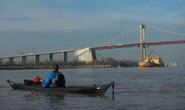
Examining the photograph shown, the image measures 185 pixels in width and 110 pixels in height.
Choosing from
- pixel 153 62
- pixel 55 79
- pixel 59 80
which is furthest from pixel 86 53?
pixel 55 79

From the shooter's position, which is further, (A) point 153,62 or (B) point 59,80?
(A) point 153,62

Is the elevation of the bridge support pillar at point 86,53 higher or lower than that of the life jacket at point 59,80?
higher

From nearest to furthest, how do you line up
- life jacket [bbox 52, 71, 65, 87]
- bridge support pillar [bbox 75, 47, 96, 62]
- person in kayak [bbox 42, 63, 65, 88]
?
person in kayak [bbox 42, 63, 65, 88] < life jacket [bbox 52, 71, 65, 87] < bridge support pillar [bbox 75, 47, 96, 62]

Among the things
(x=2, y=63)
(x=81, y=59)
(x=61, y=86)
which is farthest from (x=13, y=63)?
(x=61, y=86)

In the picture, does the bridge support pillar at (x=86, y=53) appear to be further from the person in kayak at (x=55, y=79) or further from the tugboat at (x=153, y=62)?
the person in kayak at (x=55, y=79)

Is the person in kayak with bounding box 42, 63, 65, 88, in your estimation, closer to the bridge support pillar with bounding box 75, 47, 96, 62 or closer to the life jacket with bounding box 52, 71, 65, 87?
the life jacket with bounding box 52, 71, 65, 87

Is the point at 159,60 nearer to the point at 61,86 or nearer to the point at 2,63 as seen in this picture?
the point at 2,63

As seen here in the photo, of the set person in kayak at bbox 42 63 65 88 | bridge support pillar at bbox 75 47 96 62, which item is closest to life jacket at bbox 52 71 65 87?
person in kayak at bbox 42 63 65 88

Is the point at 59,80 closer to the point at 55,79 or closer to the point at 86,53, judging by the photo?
the point at 55,79

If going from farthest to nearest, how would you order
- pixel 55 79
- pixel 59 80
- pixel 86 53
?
pixel 86 53 → pixel 59 80 → pixel 55 79

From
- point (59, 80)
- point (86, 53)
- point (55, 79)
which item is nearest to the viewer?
point (55, 79)

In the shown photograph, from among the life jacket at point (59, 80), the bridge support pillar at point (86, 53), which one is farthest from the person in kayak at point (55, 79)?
the bridge support pillar at point (86, 53)

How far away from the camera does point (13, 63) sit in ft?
370

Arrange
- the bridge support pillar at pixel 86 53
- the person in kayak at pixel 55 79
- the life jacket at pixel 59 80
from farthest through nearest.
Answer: the bridge support pillar at pixel 86 53
the life jacket at pixel 59 80
the person in kayak at pixel 55 79
